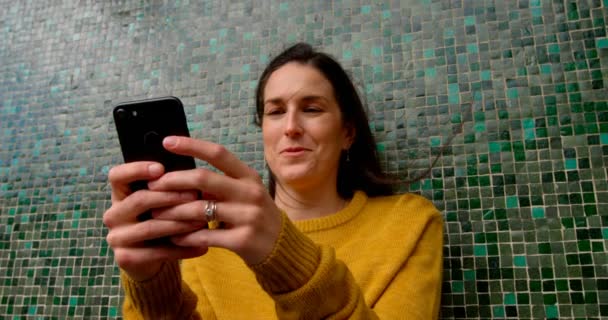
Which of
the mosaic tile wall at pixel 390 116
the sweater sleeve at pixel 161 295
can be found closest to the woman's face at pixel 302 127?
the mosaic tile wall at pixel 390 116

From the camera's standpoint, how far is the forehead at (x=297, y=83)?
0.99 m

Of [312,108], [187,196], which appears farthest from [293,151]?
[187,196]

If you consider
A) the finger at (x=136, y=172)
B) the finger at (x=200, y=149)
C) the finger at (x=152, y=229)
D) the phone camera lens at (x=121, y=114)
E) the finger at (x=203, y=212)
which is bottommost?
the finger at (x=152, y=229)

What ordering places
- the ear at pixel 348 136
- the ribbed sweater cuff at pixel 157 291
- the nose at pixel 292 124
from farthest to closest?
the ear at pixel 348 136 < the nose at pixel 292 124 < the ribbed sweater cuff at pixel 157 291

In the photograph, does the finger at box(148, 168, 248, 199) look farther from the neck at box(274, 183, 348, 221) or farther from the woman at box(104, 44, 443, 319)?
the neck at box(274, 183, 348, 221)

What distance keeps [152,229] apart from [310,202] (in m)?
0.51

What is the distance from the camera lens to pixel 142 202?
550 mm

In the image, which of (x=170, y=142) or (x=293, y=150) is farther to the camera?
(x=293, y=150)

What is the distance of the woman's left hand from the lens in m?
0.53

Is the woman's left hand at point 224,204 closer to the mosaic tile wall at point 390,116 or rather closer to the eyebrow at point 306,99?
the eyebrow at point 306,99

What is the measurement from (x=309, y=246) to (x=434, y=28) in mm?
790

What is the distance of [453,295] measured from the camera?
1012mm

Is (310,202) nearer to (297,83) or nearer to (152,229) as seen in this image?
(297,83)

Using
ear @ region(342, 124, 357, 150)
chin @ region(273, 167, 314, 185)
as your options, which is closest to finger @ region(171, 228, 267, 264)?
chin @ region(273, 167, 314, 185)
